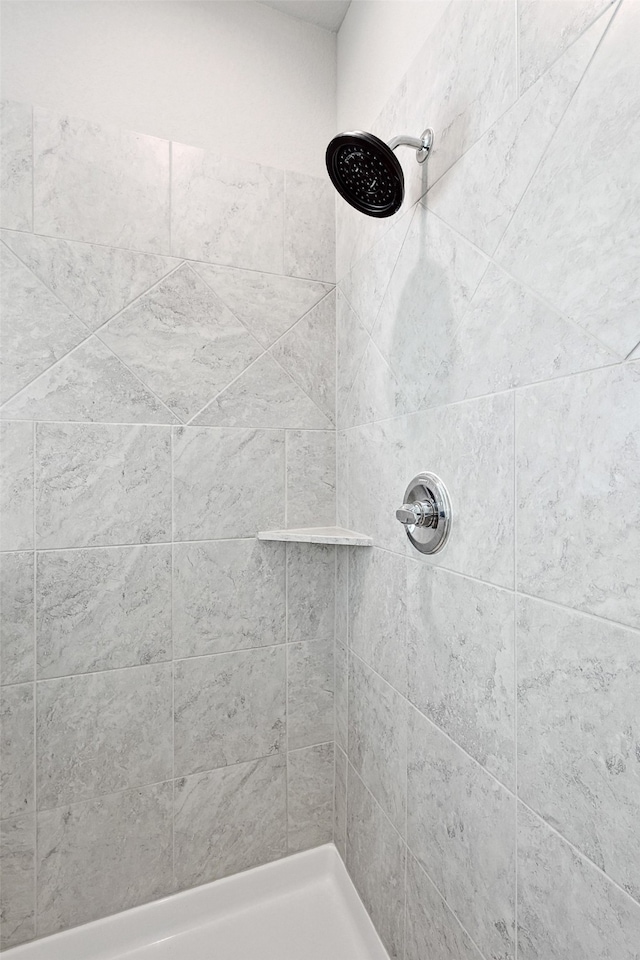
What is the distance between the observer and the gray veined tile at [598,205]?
20.7 inches

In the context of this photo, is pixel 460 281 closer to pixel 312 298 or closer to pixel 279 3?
pixel 312 298

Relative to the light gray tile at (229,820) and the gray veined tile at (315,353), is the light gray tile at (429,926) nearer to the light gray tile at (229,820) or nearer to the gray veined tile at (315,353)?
the light gray tile at (229,820)

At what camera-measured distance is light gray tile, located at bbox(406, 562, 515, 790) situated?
72cm

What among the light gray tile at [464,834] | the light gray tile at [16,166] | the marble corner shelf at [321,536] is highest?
the light gray tile at [16,166]

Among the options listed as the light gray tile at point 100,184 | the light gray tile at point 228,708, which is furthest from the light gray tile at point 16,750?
the light gray tile at point 100,184

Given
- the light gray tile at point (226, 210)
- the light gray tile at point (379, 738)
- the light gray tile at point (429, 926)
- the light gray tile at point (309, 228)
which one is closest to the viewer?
the light gray tile at point (429, 926)

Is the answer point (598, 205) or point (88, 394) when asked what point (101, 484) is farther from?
point (598, 205)

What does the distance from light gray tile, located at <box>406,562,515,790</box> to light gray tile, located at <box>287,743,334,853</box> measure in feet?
1.89

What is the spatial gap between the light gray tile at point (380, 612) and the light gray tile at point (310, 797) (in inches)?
15.1

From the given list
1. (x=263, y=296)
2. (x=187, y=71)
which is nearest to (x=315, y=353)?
(x=263, y=296)

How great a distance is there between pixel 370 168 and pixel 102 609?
3.69 ft

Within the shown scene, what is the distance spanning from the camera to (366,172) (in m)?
0.87

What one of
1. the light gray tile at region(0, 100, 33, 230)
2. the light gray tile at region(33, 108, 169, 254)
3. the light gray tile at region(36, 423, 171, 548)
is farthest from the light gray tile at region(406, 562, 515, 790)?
the light gray tile at region(0, 100, 33, 230)

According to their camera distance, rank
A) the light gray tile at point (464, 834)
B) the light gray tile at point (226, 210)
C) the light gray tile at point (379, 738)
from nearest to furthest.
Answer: the light gray tile at point (464, 834)
the light gray tile at point (379, 738)
the light gray tile at point (226, 210)
